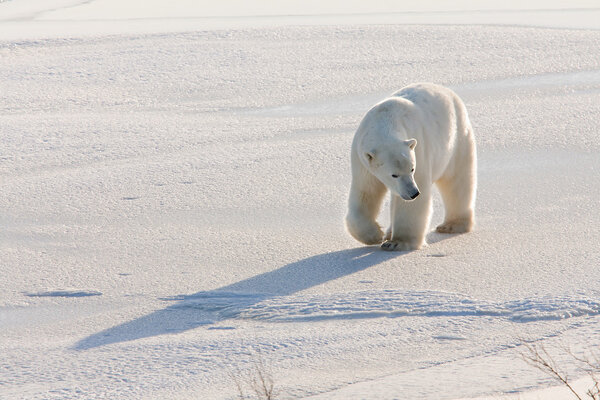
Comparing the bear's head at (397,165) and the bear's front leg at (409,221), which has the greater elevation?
the bear's head at (397,165)

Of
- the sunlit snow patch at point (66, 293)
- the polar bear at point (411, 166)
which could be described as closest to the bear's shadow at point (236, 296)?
the polar bear at point (411, 166)

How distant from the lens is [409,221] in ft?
14.0

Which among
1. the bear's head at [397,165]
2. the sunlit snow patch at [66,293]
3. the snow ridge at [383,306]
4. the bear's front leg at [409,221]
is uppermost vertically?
the bear's head at [397,165]

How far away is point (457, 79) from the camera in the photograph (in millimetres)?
8328

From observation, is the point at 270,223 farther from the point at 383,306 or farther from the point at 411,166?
the point at 383,306

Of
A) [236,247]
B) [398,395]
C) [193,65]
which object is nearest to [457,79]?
[193,65]

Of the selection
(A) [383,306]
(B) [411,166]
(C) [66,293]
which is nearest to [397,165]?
(B) [411,166]

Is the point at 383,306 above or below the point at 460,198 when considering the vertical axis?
below

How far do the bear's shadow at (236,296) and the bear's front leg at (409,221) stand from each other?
0.21ft

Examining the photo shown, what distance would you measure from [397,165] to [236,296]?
0.96 meters

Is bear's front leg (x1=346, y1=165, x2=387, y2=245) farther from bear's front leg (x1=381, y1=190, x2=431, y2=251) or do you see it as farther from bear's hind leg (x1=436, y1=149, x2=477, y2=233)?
bear's hind leg (x1=436, y1=149, x2=477, y2=233)

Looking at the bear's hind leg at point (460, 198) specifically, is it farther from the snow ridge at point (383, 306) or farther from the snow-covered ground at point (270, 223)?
the snow ridge at point (383, 306)

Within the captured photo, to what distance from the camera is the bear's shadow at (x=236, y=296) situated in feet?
11.1

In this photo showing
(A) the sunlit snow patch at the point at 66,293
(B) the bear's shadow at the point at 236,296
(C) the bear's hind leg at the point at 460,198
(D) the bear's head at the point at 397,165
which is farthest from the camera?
(C) the bear's hind leg at the point at 460,198
